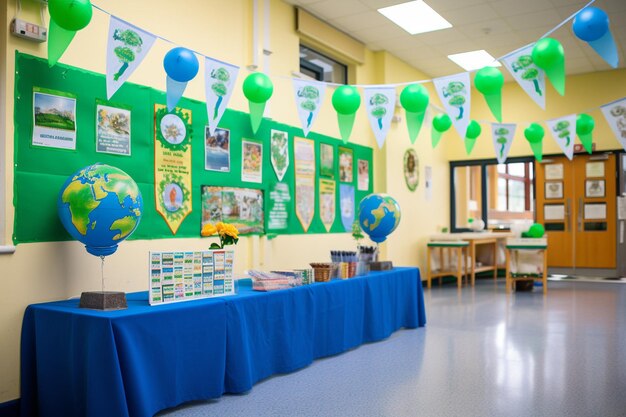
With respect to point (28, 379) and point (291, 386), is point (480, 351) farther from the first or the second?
point (28, 379)

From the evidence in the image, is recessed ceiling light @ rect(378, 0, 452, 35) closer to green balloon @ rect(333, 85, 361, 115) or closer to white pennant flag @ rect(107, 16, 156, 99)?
green balloon @ rect(333, 85, 361, 115)

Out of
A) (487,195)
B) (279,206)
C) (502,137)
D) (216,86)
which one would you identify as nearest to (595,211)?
(487,195)

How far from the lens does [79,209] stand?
2900 mm

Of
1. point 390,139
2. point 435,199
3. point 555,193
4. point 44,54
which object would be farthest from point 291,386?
point 555,193

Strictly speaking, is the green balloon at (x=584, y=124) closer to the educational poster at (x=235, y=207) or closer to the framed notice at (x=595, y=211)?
the framed notice at (x=595, y=211)

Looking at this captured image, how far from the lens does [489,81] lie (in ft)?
14.0

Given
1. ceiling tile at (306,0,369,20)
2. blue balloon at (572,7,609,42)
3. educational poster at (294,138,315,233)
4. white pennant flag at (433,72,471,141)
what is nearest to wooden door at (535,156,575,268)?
ceiling tile at (306,0,369,20)

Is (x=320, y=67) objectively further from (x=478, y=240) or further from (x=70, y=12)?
(x=70, y=12)

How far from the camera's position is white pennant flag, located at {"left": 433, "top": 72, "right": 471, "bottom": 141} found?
14.8 feet

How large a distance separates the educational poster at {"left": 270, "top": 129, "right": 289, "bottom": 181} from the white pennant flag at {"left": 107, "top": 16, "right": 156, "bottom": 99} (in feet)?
7.31

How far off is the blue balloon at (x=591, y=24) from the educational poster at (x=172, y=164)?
9.30 feet

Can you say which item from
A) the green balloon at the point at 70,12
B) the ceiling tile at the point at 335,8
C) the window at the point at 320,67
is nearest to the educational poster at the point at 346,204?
the window at the point at 320,67

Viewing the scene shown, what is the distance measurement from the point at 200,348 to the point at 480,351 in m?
2.33

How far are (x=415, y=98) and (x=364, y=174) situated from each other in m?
2.54
